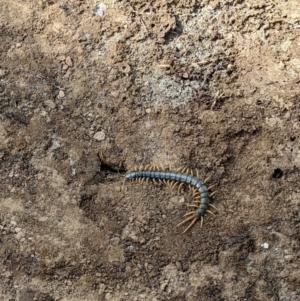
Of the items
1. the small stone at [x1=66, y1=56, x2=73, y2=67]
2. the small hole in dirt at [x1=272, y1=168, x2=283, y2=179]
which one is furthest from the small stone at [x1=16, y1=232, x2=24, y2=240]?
the small hole in dirt at [x1=272, y1=168, x2=283, y2=179]

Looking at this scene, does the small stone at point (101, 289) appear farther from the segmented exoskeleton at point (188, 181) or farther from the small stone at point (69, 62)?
the small stone at point (69, 62)

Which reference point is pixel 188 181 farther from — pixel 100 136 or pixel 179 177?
pixel 100 136

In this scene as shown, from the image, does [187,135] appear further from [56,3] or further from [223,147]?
[56,3]

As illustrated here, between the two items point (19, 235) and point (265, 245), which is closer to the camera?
point (265, 245)

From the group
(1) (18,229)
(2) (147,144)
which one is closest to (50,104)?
(2) (147,144)

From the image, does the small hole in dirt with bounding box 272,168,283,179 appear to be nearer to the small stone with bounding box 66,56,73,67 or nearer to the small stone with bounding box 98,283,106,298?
the small stone with bounding box 98,283,106,298

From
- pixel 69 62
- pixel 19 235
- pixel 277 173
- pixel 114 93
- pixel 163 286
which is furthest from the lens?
pixel 69 62
